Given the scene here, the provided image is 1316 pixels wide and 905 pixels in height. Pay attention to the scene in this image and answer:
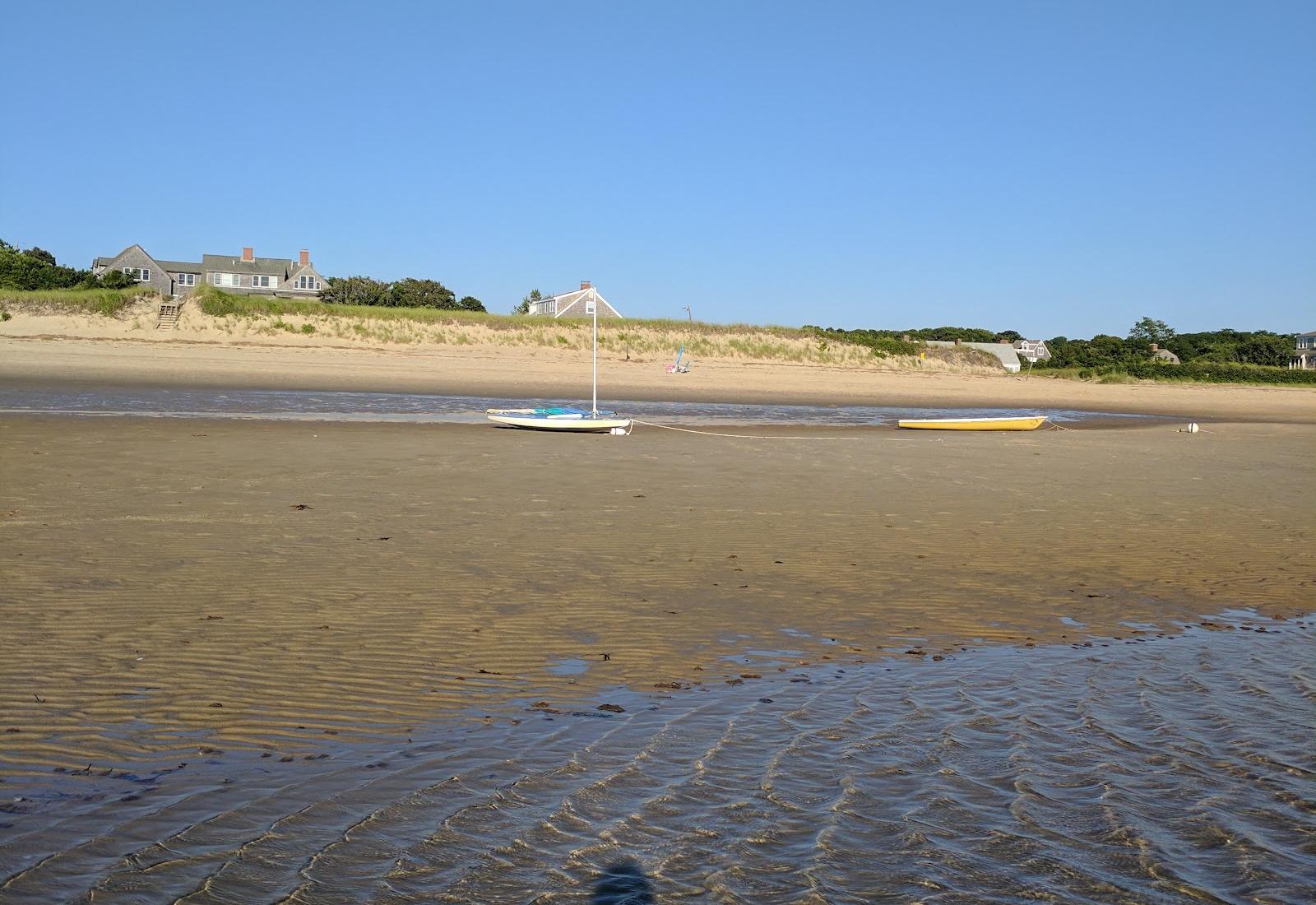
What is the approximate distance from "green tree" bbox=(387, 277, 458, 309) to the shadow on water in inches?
3012

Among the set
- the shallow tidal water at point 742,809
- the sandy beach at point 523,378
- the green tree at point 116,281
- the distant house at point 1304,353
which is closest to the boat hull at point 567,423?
the sandy beach at point 523,378

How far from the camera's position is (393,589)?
8.27m

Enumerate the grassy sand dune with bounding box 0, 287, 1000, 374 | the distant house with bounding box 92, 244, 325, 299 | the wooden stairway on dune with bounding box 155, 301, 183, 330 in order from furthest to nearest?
the distant house with bounding box 92, 244, 325, 299 < the wooden stairway on dune with bounding box 155, 301, 183, 330 < the grassy sand dune with bounding box 0, 287, 1000, 374

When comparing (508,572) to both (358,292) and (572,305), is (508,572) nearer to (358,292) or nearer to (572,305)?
(572,305)

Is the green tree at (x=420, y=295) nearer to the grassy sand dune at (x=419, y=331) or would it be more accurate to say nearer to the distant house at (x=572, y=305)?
the distant house at (x=572, y=305)

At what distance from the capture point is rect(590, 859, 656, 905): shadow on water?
366cm

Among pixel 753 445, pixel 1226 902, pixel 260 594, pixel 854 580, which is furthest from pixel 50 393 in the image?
pixel 1226 902

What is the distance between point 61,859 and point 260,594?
4227mm

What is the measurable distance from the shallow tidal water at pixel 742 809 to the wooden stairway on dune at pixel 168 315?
46.0m

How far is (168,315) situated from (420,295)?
3264 centimetres

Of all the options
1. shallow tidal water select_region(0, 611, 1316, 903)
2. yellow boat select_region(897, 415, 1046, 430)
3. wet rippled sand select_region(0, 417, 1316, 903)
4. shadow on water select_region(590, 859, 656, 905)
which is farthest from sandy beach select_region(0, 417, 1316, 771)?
yellow boat select_region(897, 415, 1046, 430)

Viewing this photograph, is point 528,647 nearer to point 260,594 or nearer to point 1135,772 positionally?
point 260,594

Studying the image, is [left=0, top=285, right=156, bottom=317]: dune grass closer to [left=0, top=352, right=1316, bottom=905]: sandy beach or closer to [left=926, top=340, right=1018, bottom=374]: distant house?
[left=0, top=352, right=1316, bottom=905]: sandy beach

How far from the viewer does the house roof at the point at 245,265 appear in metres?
93.3
